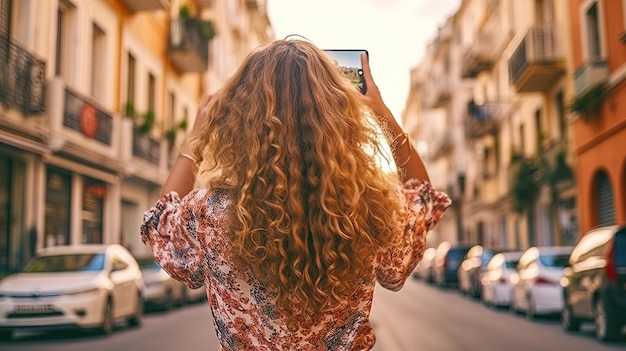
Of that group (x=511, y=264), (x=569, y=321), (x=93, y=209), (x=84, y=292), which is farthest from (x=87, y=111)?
(x=569, y=321)

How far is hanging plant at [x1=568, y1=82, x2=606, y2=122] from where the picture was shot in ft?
72.3

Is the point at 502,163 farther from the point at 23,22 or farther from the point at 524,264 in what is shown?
the point at 23,22

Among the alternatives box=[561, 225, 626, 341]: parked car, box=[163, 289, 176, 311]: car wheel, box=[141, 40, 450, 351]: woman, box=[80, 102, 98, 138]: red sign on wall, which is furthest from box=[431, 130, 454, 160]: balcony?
box=[141, 40, 450, 351]: woman

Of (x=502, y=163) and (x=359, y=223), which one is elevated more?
(x=502, y=163)

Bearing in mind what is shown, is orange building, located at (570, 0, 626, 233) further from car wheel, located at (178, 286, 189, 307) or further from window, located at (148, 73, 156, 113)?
window, located at (148, 73, 156, 113)

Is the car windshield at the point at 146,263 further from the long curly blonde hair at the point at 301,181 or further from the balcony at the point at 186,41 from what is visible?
the long curly blonde hair at the point at 301,181

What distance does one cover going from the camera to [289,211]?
214 centimetres

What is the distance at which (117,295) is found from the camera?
50.0 ft

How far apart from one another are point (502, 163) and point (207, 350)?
31.4 m

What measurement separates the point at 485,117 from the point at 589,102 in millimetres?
18936

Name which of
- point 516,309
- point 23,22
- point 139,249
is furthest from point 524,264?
point 139,249

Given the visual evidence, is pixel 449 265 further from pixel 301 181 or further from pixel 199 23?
pixel 301 181

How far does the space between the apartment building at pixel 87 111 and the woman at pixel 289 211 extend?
11008 mm

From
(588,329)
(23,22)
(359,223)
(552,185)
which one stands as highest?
(23,22)
